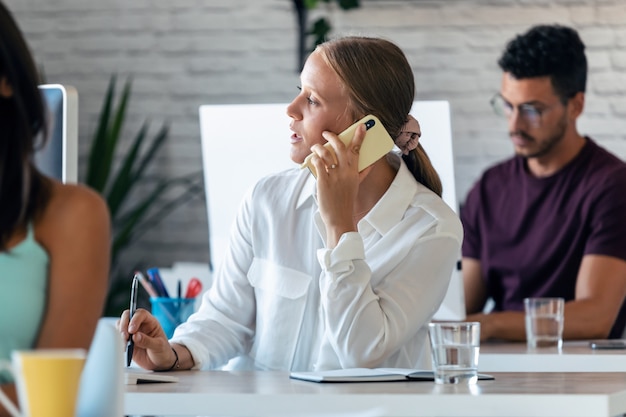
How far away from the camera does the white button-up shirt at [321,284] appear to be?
1.97 metres

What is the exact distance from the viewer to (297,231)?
2.21 m

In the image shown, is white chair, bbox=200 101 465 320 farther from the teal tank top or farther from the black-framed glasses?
the teal tank top

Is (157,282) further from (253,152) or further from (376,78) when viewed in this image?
(376,78)

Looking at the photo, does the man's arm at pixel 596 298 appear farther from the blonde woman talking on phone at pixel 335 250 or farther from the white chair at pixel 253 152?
the blonde woman talking on phone at pixel 335 250

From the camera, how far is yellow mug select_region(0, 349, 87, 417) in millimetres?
944

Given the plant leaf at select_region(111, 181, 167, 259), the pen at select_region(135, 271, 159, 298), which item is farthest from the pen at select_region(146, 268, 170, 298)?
the plant leaf at select_region(111, 181, 167, 259)

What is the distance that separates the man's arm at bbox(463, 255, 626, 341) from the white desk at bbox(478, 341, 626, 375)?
14.0 inches

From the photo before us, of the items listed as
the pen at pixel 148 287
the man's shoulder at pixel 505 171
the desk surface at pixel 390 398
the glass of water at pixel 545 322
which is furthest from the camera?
the man's shoulder at pixel 505 171

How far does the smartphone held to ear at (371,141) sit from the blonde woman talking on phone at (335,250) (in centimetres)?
1

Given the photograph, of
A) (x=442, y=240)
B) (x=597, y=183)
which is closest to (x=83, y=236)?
(x=442, y=240)

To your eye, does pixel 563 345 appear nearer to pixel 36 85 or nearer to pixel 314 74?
pixel 314 74

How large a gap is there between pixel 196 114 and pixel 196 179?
260 mm

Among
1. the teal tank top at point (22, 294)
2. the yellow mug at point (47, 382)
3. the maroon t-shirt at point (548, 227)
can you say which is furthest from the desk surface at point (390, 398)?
the maroon t-shirt at point (548, 227)

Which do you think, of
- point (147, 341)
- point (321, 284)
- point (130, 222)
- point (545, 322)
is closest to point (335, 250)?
point (321, 284)
